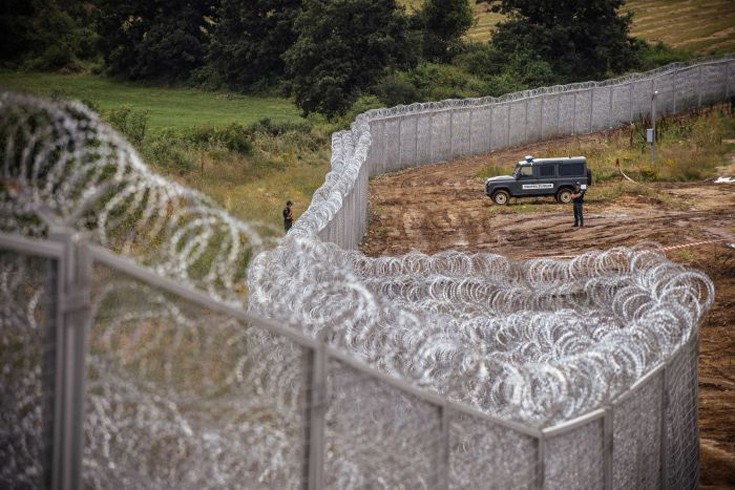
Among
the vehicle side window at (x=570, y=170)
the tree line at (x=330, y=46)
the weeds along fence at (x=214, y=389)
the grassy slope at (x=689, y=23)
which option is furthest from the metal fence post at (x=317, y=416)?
the grassy slope at (x=689, y=23)

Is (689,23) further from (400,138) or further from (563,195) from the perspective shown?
(563,195)

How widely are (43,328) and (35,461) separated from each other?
569 millimetres

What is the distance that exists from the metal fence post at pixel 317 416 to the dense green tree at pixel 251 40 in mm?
58094

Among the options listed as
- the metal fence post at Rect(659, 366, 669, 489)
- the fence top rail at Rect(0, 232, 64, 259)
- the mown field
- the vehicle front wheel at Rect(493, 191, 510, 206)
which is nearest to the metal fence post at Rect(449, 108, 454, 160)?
the mown field

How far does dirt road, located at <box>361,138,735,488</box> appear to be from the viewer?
88.5 ft

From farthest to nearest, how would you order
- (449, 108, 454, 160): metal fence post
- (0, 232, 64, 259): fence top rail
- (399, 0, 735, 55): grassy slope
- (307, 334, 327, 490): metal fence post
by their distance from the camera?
(399, 0, 735, 55): grassy slope, (449, 108, 454, 160): metal fence post, (307, 334, 327, 490): metal fence post, (0, 232, 64, 259): fence top rail

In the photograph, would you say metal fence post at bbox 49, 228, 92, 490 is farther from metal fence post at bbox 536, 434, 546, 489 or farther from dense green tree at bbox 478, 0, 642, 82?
dense green tree at bbox 478, 0, 642, 82

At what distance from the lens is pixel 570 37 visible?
60.8 metres

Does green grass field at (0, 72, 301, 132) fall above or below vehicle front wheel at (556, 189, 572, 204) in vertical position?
above

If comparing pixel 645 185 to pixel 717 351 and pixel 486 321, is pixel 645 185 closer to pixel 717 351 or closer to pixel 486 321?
pixel 717 351

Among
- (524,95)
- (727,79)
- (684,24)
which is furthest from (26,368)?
(684,24)

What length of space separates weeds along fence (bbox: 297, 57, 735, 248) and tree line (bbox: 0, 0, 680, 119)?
12.1ft

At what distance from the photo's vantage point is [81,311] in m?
3.86

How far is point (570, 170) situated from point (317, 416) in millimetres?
32292
